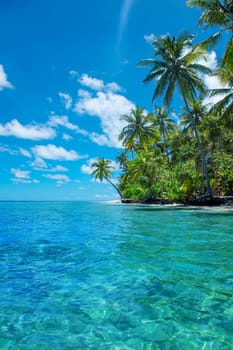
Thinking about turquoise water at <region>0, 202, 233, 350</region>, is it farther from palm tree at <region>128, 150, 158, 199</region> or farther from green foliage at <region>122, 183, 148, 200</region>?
green foliage at <region>122, 183, 148, 200</region>

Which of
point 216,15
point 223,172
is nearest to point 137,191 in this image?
point 223,172

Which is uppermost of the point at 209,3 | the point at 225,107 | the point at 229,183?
the point at 209,3

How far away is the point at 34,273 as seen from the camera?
440 cm

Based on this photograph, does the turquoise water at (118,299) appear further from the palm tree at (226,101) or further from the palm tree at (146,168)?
the palm tree at (146,168)

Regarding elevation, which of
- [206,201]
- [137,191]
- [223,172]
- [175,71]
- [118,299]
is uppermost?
[175,71]

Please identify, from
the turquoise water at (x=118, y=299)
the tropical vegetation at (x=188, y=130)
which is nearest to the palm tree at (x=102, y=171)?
the tropical vegetation at (x=188, y=130)

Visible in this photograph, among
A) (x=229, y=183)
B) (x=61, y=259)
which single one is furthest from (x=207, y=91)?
(x=61, y=259)

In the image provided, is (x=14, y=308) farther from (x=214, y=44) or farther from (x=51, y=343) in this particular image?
(x=214, y=44)

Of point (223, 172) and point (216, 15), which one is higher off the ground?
point (216, 15)

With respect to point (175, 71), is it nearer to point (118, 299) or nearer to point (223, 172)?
point (223, 172)

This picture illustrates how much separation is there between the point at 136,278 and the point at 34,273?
1846 mm

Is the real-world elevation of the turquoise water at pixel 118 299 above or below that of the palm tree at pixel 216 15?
below

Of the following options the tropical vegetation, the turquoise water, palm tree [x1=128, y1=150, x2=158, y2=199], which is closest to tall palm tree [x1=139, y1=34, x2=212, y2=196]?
the tropical vegetation

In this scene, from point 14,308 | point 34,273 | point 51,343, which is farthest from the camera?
point 34,273
